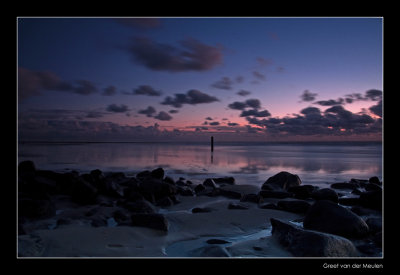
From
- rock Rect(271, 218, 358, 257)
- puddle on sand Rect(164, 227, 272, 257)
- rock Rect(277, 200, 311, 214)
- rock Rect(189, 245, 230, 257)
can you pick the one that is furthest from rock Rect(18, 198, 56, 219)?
rock Rect(277, 200, 311, 214)

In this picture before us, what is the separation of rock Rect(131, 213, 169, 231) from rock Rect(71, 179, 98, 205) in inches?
96.4

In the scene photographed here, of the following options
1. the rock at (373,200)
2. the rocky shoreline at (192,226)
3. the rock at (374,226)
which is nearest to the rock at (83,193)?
the rocky shoreline at (192,226)

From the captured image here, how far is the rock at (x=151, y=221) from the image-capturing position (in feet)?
12.8

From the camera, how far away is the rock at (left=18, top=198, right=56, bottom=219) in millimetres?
4543

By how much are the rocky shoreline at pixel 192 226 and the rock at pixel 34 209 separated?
0.05ft

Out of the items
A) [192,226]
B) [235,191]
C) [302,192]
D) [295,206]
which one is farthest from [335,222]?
[235,191]

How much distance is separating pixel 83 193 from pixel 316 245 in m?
4.99

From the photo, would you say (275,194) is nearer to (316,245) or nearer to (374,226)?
(374,226)

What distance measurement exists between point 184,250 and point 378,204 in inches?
172

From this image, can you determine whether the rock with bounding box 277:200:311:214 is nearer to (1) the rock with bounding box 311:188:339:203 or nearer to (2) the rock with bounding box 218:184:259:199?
(1) the rock with bounding box 311:188:339:203

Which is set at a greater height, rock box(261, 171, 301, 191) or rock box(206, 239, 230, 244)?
rock box(261, 171, 301, 191)
